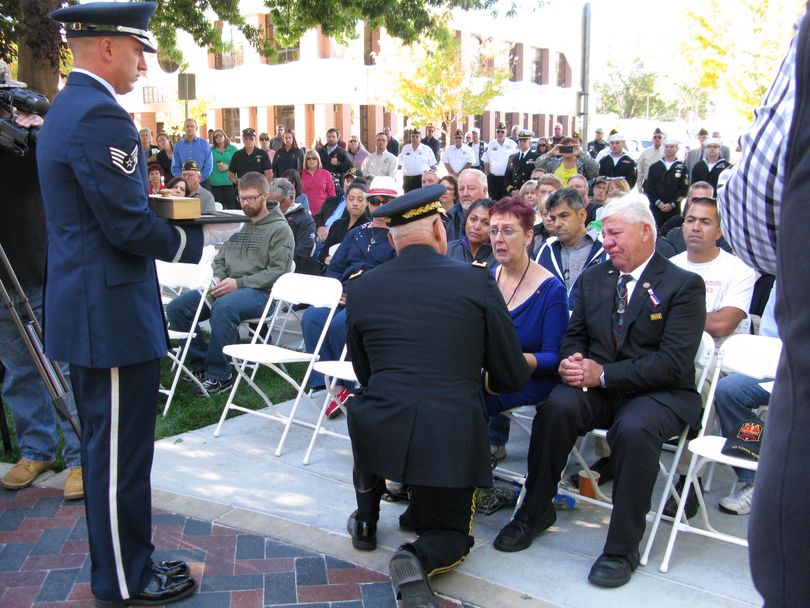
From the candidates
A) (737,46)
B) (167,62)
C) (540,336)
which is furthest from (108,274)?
(737,46)

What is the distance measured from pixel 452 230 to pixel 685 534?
12.5 ft

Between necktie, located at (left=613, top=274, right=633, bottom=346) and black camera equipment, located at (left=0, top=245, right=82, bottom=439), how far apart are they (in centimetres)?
261

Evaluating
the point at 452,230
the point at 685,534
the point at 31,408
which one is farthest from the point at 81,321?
the point at 452,230

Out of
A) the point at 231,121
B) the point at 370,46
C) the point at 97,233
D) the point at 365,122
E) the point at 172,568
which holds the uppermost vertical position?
the point at 370,46

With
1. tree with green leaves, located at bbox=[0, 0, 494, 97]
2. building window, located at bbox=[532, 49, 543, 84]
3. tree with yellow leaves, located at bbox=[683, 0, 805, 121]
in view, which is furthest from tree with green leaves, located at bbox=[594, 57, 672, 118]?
tree with green leaves, located at bbox=[0, 0, 494, 97]

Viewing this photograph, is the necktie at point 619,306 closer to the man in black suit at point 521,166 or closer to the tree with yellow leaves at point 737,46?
the man in black suit at point 521,166

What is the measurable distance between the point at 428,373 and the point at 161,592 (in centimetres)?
131

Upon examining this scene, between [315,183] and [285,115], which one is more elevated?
[285,115]

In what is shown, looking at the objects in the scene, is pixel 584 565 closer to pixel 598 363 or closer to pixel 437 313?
pixel 598 363

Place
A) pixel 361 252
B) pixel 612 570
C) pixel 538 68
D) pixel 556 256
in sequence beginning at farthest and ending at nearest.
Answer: pixel 538 68
pixel 361 252
pixel 556 256
pixel 612 570

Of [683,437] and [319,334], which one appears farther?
[319,334]

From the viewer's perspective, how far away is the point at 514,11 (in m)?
12.2

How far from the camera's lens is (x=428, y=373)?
330 cm

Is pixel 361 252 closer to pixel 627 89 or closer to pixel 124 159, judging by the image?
pixel 124 159
